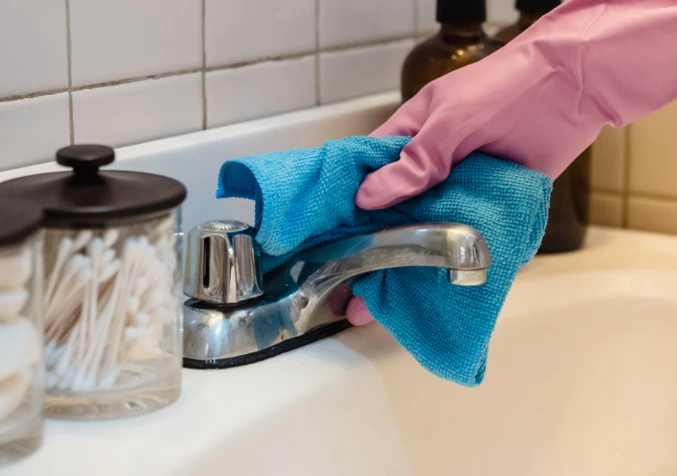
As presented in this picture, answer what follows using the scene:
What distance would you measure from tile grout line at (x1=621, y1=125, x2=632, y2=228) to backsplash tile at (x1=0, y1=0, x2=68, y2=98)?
458mm

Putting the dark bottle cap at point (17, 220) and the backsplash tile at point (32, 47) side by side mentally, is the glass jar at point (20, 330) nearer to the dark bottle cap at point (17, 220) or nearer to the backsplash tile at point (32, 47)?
the dark bottle cap at point (17, 220)

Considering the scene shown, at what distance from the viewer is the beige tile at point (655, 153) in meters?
0.70

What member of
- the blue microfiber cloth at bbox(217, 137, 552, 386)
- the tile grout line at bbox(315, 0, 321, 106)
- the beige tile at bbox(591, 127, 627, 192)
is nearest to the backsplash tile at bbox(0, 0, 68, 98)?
the blue microfiber cloth at bbox(217, 137, 552, 386)

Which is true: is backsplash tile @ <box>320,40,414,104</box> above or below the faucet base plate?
above

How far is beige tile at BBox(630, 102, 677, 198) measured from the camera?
70 centimetres

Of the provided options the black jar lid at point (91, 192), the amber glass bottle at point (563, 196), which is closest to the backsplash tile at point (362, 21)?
the amber glass bottle at point (563, 196)

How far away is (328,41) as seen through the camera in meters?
0.67

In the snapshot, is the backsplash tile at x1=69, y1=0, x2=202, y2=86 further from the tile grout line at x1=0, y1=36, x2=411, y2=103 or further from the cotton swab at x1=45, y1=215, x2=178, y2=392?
the cotton swab at x1=45, y1=215, x2=178, y2=392

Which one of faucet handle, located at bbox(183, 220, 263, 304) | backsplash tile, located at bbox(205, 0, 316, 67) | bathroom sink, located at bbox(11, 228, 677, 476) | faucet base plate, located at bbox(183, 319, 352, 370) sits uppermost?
backsplash tile, located at bbox(205, 0, 316, 67)

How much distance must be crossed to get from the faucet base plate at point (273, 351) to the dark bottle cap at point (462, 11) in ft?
0.78

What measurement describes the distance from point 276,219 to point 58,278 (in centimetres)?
12

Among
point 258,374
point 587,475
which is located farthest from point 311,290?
point 587,475

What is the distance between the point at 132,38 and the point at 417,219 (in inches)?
7.7

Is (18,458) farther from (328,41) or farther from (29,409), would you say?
(328,41)
